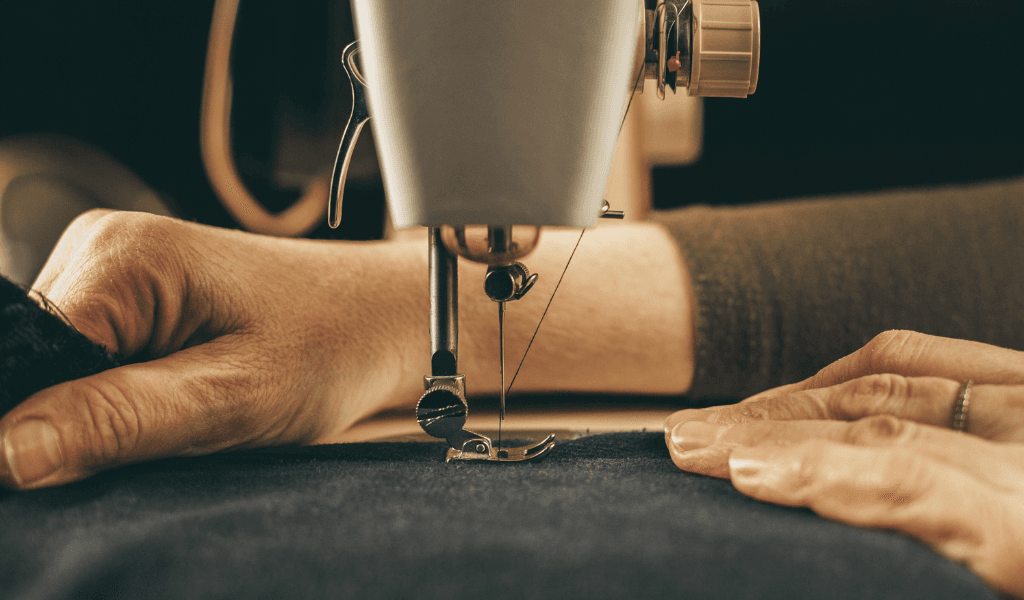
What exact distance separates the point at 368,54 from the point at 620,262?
42 centimetres

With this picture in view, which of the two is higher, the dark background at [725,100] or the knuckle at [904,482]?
the dark background at [725,100]

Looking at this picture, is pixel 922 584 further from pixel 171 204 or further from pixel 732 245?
pixel 171 204

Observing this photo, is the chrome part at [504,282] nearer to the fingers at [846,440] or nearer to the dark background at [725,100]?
the fingers at [846,440]

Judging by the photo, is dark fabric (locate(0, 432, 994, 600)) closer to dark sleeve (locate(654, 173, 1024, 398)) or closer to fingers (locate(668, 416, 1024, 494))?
fingers (locate(668, 416, 1024, 494))

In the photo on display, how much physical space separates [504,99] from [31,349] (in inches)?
9.7

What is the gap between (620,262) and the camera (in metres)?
0.69

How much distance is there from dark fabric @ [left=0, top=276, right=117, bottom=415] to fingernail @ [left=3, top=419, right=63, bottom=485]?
2cm

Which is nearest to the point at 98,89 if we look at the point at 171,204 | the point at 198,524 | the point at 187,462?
the point at 171,204

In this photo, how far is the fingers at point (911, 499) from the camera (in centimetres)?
24

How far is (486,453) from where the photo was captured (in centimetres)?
37

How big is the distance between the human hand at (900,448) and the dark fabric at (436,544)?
0.01 meters

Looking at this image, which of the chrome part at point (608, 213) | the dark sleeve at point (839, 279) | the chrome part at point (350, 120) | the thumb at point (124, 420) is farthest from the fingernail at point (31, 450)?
the dark sleeve at point (839, 279)

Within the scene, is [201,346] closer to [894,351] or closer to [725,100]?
[894,351]

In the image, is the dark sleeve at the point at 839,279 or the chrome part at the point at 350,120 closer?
the chrome part at the point at 350,120
